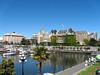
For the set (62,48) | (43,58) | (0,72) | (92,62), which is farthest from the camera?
(62,48)

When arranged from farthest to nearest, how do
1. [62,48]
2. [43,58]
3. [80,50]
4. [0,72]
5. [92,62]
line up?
[62,48] → [80,50] → [92,62] → [43,58] → [0,72]

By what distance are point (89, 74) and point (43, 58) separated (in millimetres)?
8651

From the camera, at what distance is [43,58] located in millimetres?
49094

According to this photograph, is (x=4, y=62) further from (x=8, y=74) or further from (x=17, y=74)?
(x=17, y=74)

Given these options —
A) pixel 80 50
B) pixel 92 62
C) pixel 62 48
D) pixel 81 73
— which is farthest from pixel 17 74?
pixel 62 48

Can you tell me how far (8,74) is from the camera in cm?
4206

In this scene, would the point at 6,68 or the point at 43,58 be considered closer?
the point at 6,68

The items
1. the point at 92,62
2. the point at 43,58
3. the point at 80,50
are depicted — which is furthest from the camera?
the point at 80,50

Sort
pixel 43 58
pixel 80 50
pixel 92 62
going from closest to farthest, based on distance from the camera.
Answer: pixel 43 58 → pixel 92 62 → pixel 80 50

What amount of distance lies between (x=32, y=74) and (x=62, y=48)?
419 feet

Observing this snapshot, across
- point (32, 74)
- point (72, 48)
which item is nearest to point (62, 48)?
point (72, 48)

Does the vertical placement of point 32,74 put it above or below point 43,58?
below

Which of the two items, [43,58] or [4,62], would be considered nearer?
[4,62]

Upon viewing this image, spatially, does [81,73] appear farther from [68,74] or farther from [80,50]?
[80,50]
